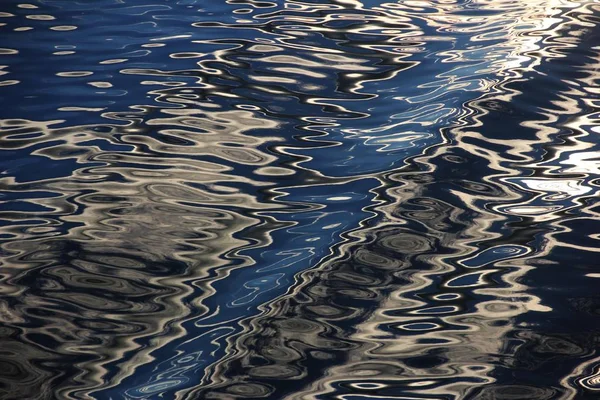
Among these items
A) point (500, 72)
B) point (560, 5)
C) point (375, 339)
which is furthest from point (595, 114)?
point (375, 339)

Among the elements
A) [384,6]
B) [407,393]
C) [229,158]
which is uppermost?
[384,6]

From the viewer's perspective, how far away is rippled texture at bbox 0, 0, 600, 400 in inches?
39.4

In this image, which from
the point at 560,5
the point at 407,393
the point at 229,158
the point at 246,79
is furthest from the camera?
the point at 560,5

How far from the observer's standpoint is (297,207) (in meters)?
1.35

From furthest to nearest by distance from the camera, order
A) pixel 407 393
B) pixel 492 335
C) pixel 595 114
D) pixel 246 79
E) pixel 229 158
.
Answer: pixel 246 79 < pixel 595 114 < pixel 229 158 < pixel 492 335 < pixel 407 393

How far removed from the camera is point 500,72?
1906mm

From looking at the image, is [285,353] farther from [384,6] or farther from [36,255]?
[384,6]

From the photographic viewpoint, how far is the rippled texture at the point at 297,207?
1002mm

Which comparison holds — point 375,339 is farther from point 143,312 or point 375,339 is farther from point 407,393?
point 143,312

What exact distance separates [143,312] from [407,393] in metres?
0.38

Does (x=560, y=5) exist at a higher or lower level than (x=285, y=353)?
higher

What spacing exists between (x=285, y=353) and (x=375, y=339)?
121mm

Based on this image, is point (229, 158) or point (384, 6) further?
point (384, 6)

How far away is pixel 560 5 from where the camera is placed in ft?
7.70
